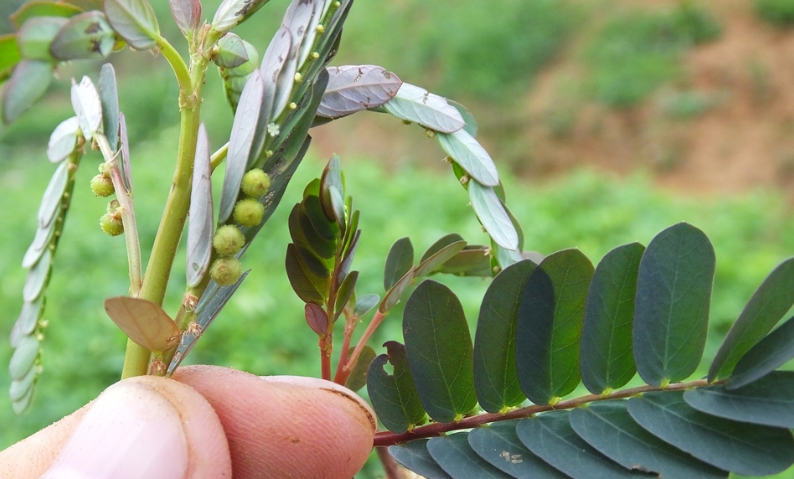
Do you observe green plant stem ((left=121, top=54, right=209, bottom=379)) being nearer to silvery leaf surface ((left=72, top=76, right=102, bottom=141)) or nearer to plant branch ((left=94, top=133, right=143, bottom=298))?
plant branch ((left=94, top=133, right=143, bottom=298))

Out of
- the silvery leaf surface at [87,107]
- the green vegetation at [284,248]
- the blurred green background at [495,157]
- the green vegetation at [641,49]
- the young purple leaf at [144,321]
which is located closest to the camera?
the young purple leaf at [144,321]

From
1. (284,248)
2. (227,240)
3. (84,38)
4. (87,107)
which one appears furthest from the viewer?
(284,248)

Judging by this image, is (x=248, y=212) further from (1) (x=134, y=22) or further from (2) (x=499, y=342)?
(2) (x=499, y=342)

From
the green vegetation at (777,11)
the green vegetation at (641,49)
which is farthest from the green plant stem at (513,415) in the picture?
the green vegetation at (777,11)

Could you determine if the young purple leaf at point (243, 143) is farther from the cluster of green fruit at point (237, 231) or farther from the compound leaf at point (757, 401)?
the compound leaf at point (757, 401)

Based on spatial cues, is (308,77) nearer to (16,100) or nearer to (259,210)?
(259,210)

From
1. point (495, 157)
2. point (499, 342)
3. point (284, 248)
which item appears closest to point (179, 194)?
point (499, 342)

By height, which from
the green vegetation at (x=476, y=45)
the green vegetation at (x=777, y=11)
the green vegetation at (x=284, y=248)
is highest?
the green vegetation at (x=777, y=11)
